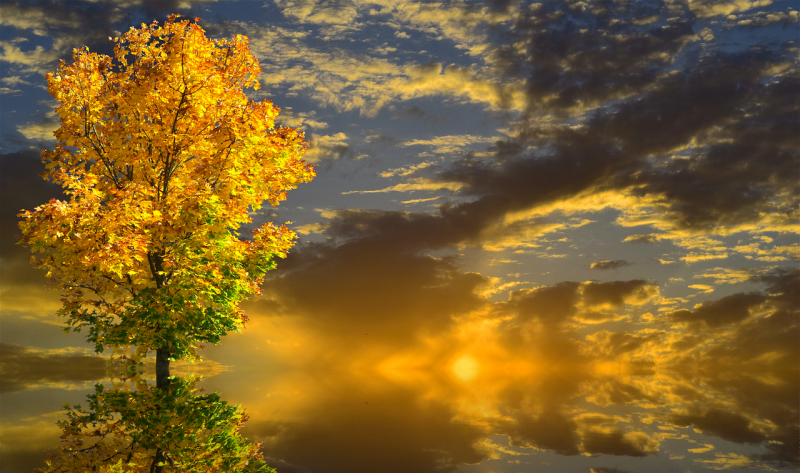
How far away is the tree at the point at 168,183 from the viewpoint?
60.7 ft

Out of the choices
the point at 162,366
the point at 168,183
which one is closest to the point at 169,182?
the point at 168,183

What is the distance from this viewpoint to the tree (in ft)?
60.7

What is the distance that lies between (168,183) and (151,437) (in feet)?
34.9

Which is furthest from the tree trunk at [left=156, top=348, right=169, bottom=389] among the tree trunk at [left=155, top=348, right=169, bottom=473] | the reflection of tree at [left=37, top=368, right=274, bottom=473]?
the reflection of tree at [left=37, top=368, right=274, bottom=473]

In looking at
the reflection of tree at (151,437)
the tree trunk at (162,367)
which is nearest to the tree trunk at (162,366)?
the tree trunk at (162,367)

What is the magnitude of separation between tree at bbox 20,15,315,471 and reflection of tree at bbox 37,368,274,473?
169 cm

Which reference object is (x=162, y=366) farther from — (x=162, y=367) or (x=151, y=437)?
(x=151, y=437)

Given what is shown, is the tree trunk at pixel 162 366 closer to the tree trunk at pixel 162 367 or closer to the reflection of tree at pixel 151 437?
the tree trunk at pixel 162 367

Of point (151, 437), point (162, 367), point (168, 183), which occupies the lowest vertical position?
point (151, 437)

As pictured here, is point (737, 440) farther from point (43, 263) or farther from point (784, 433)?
point (43, 263)

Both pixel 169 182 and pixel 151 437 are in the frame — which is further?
pixel 169 182

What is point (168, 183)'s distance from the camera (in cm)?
2144

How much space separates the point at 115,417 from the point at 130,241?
7.44m

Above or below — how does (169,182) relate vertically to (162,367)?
above
